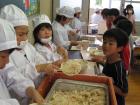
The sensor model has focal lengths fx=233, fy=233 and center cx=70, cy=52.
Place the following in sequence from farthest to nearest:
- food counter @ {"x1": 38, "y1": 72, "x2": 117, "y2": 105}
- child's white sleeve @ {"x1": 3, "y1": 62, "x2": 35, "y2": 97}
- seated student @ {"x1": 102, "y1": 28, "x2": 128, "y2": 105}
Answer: seated student @ {"x1": 102, "y1": 28, "x2": 128, "y2": 105}, food counter @ {"x1": 38, "y1": 72, "x2": 117, "y2": 105}, child's white sleeve @ {"x1": 3, "y1": 62, "x2": 35, "y2": 97}

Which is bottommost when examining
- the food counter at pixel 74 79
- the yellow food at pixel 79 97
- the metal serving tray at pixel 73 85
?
the yellow food at pixel 79 97

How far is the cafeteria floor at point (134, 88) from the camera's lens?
3.02 meters

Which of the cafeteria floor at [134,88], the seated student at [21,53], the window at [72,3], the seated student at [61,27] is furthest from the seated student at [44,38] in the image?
the window at [72,3]

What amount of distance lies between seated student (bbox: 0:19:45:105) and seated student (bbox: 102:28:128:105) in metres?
0.57

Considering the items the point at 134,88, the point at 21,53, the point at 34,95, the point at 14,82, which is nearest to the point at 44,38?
the point at 21,53

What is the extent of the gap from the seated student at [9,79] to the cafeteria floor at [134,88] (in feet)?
6.77

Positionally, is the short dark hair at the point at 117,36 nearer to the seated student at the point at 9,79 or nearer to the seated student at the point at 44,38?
the seated student at the point at 44,38

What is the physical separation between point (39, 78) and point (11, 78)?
0.85 ft

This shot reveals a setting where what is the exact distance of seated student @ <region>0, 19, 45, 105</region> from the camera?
960 mm

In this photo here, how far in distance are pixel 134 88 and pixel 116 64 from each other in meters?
2.11

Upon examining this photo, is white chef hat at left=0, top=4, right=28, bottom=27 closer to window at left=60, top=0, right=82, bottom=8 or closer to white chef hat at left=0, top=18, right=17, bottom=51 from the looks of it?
white chef hat at left=0, top=18, right=17, bottom=51

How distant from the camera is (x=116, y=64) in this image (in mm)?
1500

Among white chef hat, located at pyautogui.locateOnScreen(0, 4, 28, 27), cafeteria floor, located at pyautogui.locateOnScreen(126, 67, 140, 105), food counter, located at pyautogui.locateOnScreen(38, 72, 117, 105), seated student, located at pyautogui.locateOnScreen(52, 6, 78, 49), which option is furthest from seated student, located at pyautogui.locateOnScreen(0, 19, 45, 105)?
cafeteria floor, located at pyautogui.locateOnScreen(126, 67, 140, 105)

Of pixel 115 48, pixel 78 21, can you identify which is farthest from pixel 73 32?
pixel 115 48
